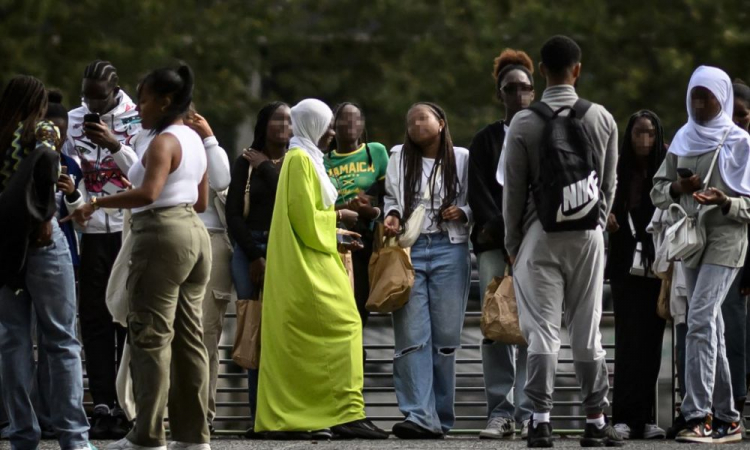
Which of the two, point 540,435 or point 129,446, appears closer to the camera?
point 129,446

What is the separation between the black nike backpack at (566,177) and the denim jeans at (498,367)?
1760 millimetres

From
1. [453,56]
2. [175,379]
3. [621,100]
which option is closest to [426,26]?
[453,56]

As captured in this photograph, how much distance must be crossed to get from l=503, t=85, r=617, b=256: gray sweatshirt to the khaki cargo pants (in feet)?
5.64

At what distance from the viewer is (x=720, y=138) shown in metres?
11.0

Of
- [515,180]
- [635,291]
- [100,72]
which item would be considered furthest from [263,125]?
[635,291]

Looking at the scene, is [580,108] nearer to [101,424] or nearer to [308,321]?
[308,321]

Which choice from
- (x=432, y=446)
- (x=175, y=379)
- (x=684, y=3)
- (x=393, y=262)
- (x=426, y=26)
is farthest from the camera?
(x=426, y=26)

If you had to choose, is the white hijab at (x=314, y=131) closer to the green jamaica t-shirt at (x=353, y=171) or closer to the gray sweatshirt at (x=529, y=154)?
the green jamaica t-shirt at (x=353, y=171)

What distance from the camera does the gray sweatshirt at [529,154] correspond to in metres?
9.98

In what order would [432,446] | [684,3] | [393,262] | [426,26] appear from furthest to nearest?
[426,26] → [684,3] → [393,262] → [432,446]

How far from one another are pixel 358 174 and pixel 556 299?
2403mm

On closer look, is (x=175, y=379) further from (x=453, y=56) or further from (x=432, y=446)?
(x=453, y=56)

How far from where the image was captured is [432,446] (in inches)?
427

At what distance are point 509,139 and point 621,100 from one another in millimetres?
15052
